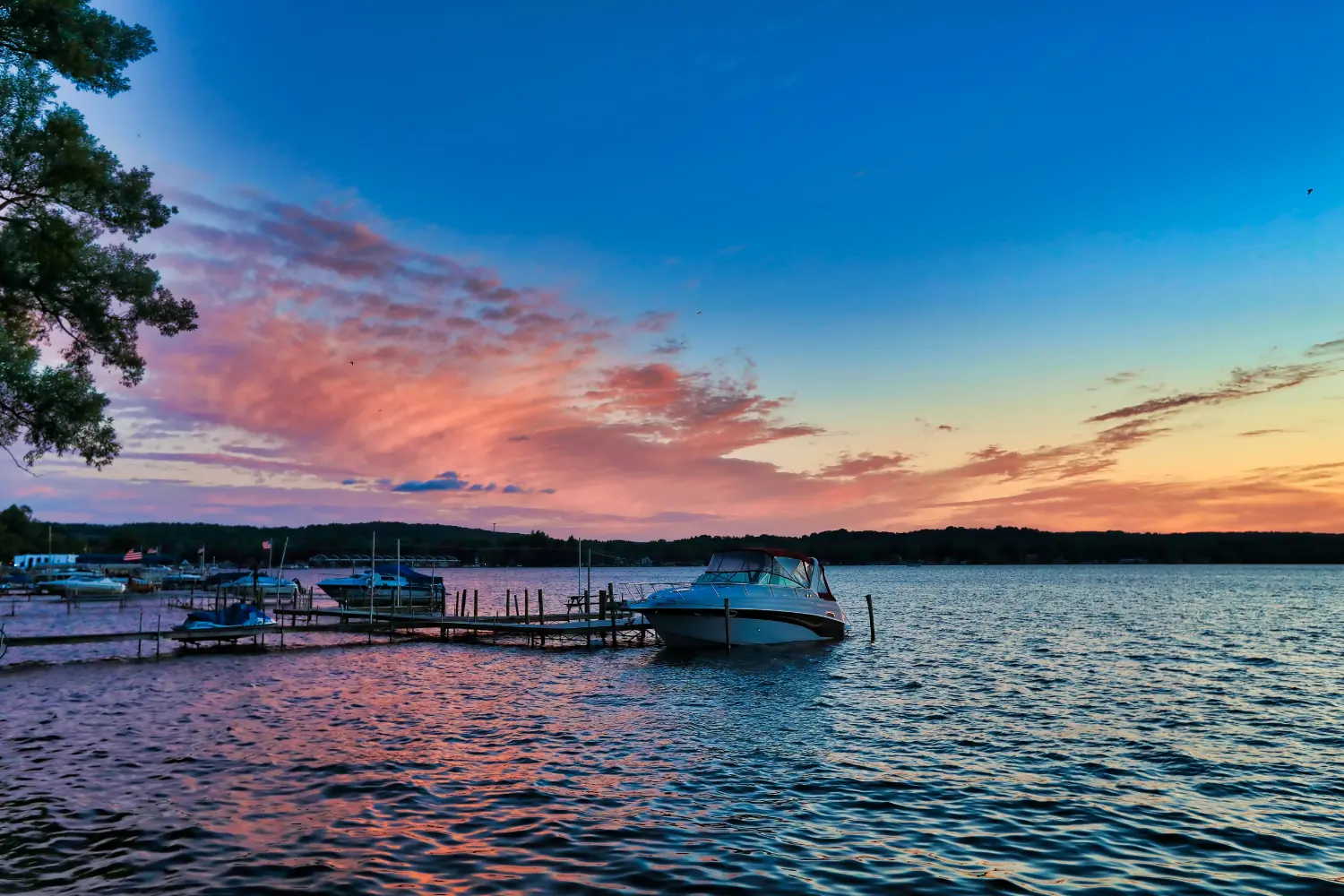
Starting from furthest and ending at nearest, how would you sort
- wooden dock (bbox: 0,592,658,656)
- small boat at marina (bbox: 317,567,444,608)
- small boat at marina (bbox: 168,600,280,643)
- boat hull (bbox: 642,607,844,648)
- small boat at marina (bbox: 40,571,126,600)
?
small boat at marina (bbox: 40,571,126,600) → small boat at marina (bbox: 317,567,444,608) → wooden dock (bbox: 0,592,658,656) → small boat at marina (bbox: 168,600,280,643) → boat hull (bbox: 642,607,844,648)

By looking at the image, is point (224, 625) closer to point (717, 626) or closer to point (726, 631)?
point (717, 626)

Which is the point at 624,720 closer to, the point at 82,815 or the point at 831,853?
the point at 831,853

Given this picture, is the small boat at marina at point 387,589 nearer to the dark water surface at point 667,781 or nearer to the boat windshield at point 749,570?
the boat windshield at point 749,570

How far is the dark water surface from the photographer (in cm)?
967

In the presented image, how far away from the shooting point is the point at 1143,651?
119 ft

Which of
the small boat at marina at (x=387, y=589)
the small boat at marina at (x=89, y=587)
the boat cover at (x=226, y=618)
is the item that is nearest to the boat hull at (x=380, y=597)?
the small boat at marina at (x=387, y=589)

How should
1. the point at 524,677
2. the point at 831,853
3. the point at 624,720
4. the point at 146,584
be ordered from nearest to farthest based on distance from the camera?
the point at 831,853 → the point at 624,720 → the point at 524,677 → the point at 146,584

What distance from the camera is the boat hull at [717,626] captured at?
3173 centimetres

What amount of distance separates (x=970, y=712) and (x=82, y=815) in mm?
18576

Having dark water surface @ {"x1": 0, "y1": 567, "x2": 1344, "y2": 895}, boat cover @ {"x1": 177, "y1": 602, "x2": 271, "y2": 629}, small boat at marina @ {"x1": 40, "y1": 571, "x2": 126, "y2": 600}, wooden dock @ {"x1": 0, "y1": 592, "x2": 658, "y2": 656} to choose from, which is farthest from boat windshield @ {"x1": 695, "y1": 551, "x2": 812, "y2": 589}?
small boat at marina @ {"x1": 40, "y1": 571, "x2": 126, "y2": 600}

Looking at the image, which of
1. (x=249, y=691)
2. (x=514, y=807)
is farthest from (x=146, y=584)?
(x=514, y=807)

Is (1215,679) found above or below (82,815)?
below

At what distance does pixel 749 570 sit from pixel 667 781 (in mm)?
20216

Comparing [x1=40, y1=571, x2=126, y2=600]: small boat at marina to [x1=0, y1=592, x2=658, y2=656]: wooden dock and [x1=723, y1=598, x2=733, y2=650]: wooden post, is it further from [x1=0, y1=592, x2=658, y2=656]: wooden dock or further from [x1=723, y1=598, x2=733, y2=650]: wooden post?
[x1=723, y1=598, x2=733, y2=650]: wooden post
